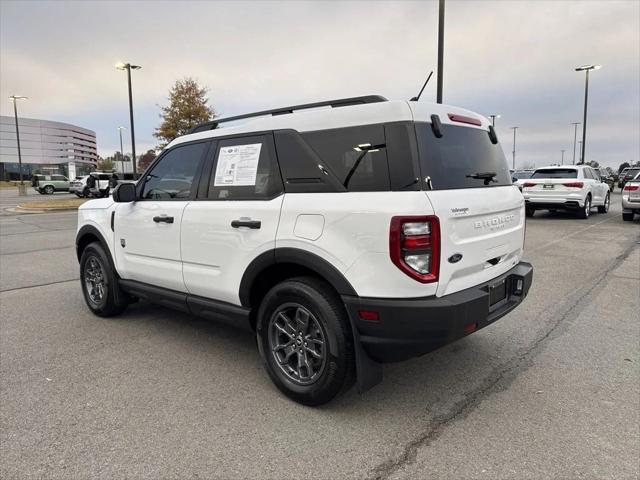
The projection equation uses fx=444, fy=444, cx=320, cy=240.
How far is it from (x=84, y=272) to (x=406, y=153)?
4.19 m

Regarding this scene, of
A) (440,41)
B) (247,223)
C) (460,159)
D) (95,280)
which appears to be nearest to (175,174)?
(247,223)

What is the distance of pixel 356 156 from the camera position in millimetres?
2809

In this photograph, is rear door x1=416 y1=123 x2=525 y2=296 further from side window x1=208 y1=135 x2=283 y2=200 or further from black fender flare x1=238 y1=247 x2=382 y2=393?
side window x1=208 y1=135 x2=283 y2=200

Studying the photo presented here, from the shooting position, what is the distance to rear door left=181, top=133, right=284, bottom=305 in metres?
3.16

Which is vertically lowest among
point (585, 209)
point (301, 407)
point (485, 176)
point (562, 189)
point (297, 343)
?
point (301, 407)

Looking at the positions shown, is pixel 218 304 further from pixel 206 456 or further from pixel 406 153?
pixel 406 153

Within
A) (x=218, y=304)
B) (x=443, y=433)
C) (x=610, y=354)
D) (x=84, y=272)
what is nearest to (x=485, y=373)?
(x=443, y=433)

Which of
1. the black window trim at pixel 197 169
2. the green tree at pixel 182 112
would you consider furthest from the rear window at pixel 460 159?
the green tree at pixel 182 112

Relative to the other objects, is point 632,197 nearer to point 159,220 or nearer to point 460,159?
point 460,159

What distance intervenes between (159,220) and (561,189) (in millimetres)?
13783

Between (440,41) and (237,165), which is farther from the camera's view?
(440,41)

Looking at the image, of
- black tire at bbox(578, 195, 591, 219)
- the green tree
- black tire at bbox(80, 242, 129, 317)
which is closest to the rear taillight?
black tire at bbox(80, 242, 129, 317)

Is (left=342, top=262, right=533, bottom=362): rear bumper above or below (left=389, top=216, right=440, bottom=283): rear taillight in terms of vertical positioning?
below

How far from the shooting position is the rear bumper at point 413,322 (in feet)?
8.30
